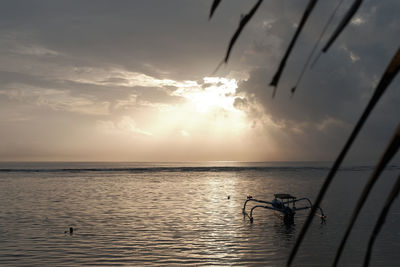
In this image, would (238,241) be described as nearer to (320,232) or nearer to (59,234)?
(320,232)

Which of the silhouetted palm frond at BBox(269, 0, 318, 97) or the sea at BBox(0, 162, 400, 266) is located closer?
the silhouetted palm frond at BBox(269, 0, 318, 97)

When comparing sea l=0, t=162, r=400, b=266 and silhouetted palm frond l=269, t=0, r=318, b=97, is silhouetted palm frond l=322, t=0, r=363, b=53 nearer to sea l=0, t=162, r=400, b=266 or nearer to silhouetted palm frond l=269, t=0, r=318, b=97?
silhouetted palm frond l=269, t=0, r=318, b=97

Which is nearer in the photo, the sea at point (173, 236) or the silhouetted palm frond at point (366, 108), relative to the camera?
the silhouetted palm frond at point (366, 108)

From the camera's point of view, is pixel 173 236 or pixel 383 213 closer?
pixel 383 213

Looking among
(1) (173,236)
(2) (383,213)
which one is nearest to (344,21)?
(2) (383,213)

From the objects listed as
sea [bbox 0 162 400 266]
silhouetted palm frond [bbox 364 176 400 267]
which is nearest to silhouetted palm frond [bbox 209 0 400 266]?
silhouetted palm frond [bbox 364 176 400 267]

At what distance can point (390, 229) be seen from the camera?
873 inches

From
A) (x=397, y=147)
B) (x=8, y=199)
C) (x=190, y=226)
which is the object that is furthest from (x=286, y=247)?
(x=8, y=199)

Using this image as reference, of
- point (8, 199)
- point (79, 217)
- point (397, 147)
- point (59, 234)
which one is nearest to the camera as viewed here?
point (397, 147)

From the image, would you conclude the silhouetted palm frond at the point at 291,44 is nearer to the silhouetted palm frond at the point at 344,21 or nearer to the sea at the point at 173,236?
the silhouetted palm frond at the point at 344,21

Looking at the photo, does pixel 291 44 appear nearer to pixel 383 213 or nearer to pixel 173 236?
pixel 383 213

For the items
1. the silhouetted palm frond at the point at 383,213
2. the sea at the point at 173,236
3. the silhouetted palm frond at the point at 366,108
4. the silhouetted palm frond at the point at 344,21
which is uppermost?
the silhouetted palm frond at the point at 344,21

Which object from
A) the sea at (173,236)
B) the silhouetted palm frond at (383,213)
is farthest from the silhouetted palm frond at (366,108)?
the sea at (173,236)

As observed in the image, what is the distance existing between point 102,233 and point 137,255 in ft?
16.2
